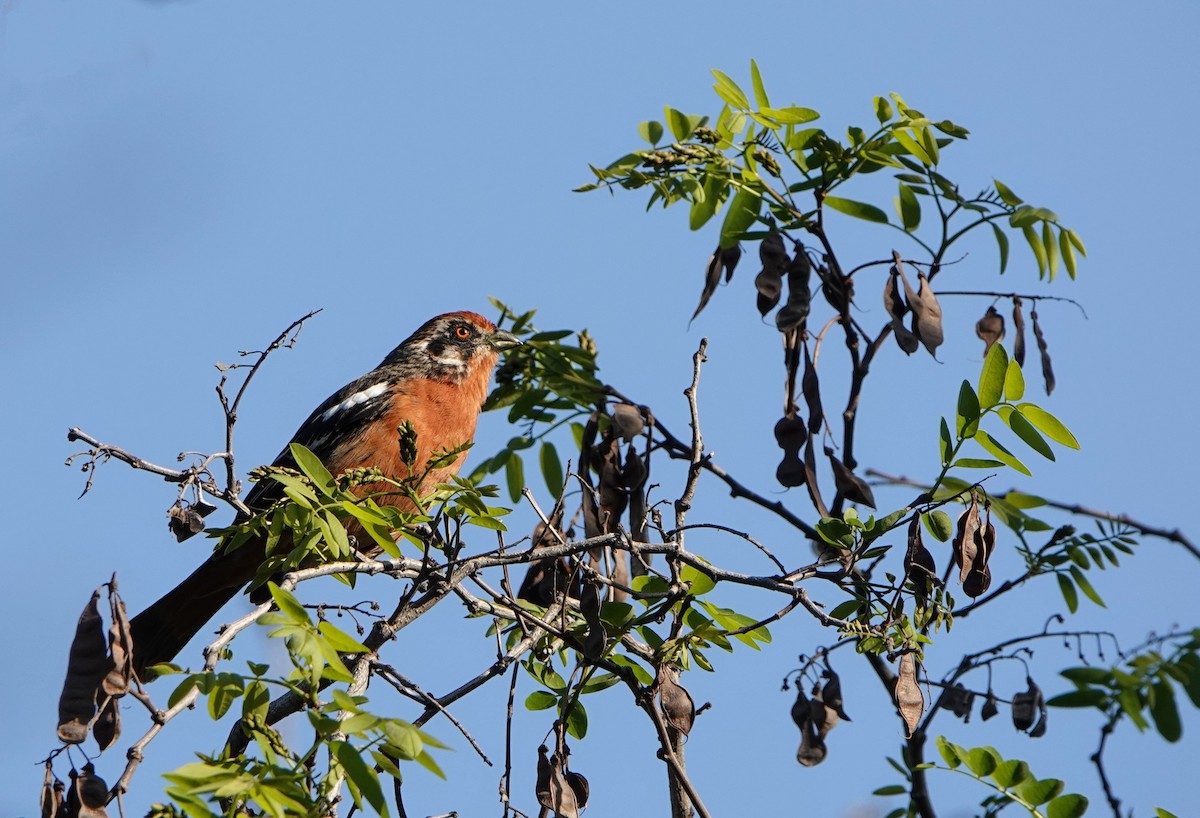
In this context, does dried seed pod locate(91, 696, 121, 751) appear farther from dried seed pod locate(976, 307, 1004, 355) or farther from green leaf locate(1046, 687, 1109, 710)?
dried seed pod locate(976, 307, 1004, 355)

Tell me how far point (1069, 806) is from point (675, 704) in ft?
3.70

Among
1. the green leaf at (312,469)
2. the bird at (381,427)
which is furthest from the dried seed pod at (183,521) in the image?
the bird at (381,427)

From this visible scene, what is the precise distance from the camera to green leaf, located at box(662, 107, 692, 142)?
159 inches

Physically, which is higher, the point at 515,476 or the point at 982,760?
the point at 515,476

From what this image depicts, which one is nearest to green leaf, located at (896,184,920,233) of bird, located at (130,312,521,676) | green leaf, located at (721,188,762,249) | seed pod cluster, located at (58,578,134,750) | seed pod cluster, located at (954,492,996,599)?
green leaf, located at (721,188,762,249)

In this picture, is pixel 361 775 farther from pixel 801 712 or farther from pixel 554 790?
pixel 801 712

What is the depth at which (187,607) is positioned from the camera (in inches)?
267

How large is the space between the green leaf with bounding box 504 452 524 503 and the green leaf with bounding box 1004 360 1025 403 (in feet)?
4.96

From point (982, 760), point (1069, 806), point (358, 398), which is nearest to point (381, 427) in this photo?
point (358, 398)

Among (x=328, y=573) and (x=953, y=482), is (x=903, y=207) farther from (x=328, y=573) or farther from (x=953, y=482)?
(x=328, y=573)

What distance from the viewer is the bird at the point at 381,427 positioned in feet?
22.0

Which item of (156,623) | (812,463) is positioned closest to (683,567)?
(812,463)

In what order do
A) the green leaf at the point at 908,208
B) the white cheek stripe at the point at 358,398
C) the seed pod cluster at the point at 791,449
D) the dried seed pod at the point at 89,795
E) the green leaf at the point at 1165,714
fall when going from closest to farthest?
1. the green leaf at the point at 1165,714
2. the dried seed pod at the point at 89,795
3. the seed pod cluster at the point at 791,449
4. the green leaf at the point at 908,208
5. the white cheek stripe at the point at 358,398

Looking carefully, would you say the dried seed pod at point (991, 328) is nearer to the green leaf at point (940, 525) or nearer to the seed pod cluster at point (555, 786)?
the green leaf at point (940, 525)
